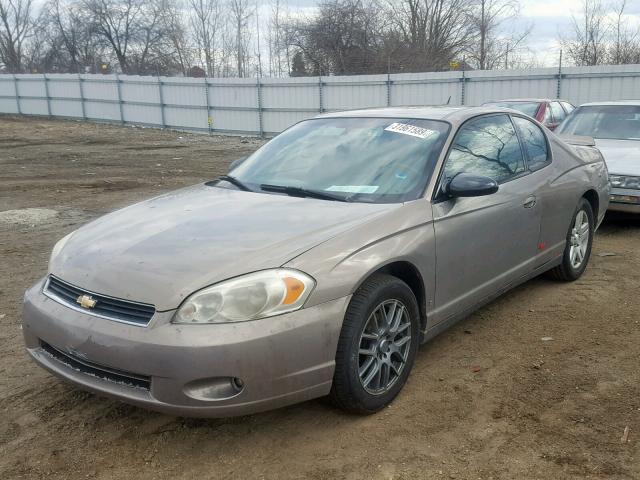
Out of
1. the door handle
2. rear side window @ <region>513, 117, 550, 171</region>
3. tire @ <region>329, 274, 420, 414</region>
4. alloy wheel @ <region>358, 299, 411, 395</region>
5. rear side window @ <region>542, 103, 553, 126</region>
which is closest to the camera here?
tire @ <region>329, 274, 420, 414</region>

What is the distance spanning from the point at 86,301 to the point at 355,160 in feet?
6.02

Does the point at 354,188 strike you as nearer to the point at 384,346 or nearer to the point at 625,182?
the point at 384,346

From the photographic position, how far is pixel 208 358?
8.14ft

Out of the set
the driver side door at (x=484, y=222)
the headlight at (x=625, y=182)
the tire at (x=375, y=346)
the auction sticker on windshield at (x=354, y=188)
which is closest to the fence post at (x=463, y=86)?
the headlight at (x=625, y=182)

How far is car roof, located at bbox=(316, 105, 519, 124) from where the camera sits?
13.1 feet

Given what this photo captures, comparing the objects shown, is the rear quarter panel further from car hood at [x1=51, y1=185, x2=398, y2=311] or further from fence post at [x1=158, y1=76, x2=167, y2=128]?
fence post at [x1=158, y1=76, x2=167, y2=128]

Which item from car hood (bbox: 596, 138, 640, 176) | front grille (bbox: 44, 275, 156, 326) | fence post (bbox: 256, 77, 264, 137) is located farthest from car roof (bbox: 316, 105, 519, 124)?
fence post (bbox: 256, 77, 264, 137)

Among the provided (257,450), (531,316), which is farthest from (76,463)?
(531,316)

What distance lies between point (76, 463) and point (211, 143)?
792 inches

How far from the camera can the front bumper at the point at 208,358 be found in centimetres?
249

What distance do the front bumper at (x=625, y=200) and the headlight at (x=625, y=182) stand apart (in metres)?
0.05

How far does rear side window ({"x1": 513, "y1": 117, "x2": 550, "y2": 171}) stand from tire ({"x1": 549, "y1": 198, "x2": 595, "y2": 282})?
649mm

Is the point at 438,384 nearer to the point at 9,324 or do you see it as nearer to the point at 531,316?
the point at 531,316

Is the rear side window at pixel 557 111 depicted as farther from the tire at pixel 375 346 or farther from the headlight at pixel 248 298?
the headlight at pixel 248 298
